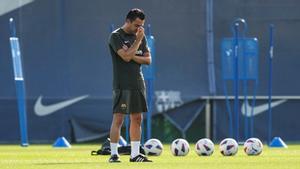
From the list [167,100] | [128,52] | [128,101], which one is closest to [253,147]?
[128,101]

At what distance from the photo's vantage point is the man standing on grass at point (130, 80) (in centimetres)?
1225

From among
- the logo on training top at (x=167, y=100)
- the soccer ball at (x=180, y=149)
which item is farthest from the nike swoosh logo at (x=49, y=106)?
the soccer ball at (x=180, y=149)

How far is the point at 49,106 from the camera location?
21.2 m

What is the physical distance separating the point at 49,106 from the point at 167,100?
8.57 feet

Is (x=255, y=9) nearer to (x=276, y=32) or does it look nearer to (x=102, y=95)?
(x=276, y=32)

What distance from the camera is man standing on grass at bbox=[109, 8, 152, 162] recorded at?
12.2 meters

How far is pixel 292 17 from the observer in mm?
21812

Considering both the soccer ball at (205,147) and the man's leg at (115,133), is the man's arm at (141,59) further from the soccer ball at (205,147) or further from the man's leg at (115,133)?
the soccer ball at (205,147)

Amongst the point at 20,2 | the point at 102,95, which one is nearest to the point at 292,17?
the point at 102,95

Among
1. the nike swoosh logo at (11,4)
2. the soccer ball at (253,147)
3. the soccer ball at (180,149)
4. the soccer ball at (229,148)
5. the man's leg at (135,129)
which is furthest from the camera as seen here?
the nike swoosh logo at (11,4)

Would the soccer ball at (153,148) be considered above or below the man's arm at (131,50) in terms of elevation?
below

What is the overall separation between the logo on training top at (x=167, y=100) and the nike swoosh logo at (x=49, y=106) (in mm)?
1650

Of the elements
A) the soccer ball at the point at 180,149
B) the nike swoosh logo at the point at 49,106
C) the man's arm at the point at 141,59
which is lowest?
the nike swoosh logo at the point at 49,106

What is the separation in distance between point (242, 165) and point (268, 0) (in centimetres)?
1091
